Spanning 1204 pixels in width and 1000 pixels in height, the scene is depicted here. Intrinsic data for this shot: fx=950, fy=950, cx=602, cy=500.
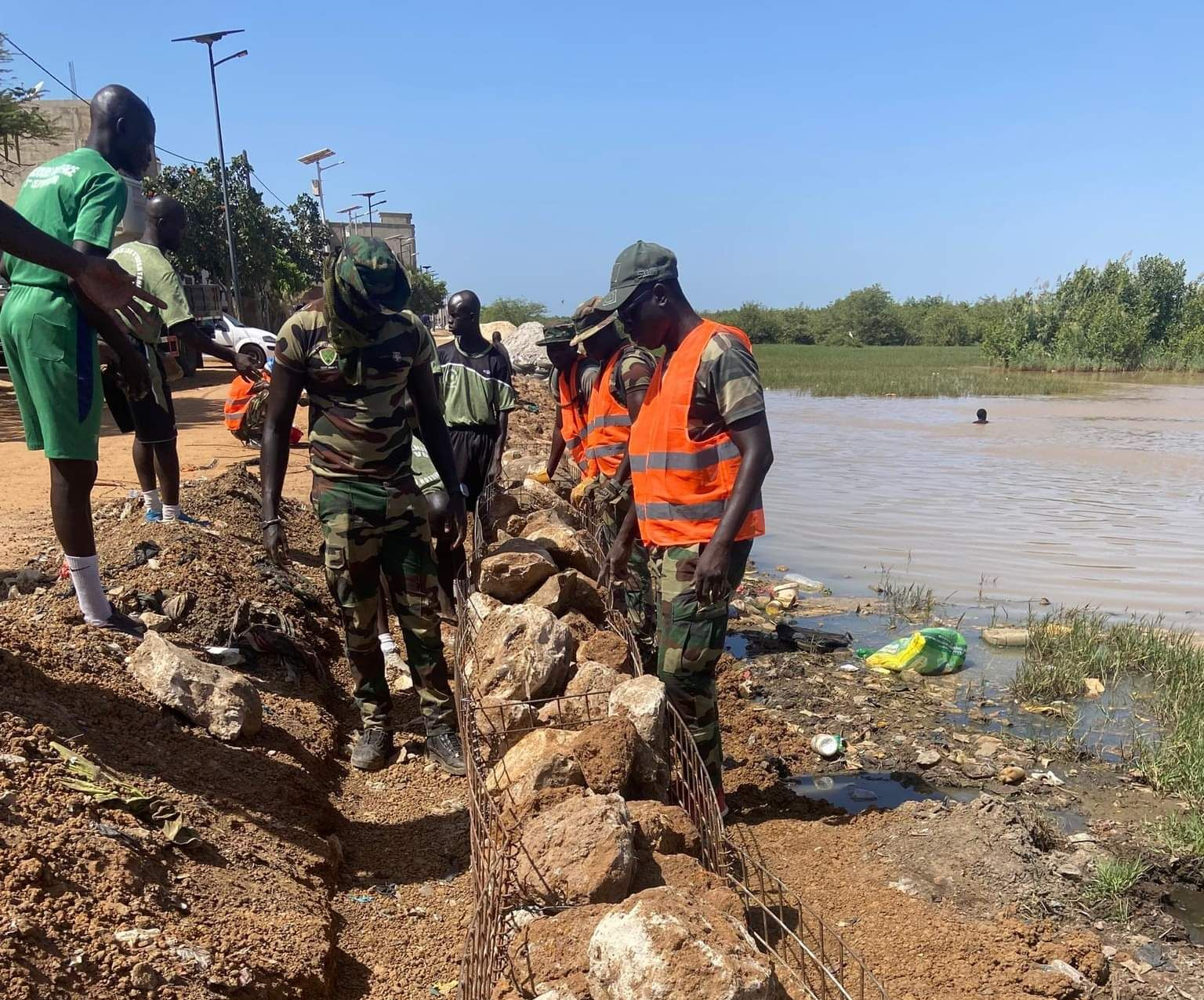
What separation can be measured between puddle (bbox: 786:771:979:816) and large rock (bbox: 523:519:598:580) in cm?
169

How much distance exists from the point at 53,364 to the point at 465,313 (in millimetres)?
2613

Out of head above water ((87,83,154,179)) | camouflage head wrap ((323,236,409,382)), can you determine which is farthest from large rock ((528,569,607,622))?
head above water ((87,83,154,179))

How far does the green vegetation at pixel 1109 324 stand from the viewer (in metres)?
38.3

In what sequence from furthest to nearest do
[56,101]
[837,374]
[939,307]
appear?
[939,307]
[837,374]
[56,101]

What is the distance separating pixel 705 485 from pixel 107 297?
1.90 meters

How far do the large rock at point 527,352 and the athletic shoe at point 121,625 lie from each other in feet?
70.8

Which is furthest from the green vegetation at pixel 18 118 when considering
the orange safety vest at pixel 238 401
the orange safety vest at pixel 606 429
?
the orange safety vest at pixel 606 429

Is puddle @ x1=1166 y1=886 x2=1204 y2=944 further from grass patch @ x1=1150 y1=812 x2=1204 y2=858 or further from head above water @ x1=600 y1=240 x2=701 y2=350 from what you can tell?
head above water @ x1=600 y1=240 x2=701 y2=350

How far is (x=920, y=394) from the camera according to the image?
28109mm

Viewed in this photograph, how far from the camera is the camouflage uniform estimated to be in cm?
351

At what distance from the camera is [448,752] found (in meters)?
3.73

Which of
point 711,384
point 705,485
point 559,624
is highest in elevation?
point 711,384

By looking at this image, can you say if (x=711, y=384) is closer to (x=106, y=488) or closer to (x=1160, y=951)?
(x=1160, y=951)

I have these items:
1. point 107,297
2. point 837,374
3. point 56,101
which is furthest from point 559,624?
point 837,374
